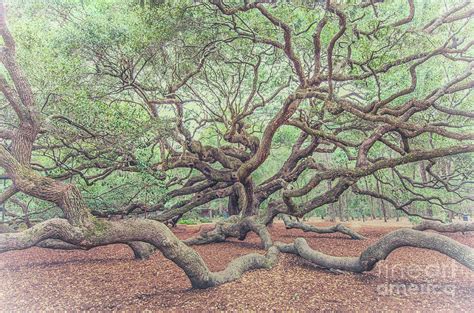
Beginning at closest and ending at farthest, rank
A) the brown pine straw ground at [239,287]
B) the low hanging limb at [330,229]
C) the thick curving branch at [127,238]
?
the thick curving branch at [127,238]
the brown pine straw ground at [239,287]
the low hanging limb at [330,229]

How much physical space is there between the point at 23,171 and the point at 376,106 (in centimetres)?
437

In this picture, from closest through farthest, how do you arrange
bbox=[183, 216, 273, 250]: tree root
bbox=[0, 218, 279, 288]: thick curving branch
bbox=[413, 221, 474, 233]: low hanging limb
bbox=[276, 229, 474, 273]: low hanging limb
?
bbox=[0, 218, 279, 288]: thick curving branch → bbox=[276, 229, 474, 273]: low hanging limb → bbox=[413, 221, 474, 233]: low hanging limb → bbox=[183, 216, 273, 250]: tree root

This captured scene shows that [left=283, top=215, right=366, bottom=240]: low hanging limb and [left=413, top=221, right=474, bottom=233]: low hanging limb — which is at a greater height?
[left=413, top=221, right=474, bottom=233]: low hanging limb

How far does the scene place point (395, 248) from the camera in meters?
3.38

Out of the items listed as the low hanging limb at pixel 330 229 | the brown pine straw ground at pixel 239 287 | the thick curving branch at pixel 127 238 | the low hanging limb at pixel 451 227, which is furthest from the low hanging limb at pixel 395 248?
the low hanging limb at pixel 330 229

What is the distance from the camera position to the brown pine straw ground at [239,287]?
276cm

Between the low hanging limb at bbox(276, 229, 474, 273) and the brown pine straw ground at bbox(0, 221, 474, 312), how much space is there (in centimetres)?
11

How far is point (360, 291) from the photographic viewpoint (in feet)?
10.1

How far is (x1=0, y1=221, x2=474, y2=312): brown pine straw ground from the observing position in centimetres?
276

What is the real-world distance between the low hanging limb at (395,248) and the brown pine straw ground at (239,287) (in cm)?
11

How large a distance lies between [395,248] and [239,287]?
1.69m

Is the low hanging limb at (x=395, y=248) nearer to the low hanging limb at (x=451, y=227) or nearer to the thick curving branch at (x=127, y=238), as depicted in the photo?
the thick curving branch at (x=127, y=238)

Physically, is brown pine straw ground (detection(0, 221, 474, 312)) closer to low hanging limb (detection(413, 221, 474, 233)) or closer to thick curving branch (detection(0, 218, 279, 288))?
thick curving branch (detection(0, 218, 279, 288))

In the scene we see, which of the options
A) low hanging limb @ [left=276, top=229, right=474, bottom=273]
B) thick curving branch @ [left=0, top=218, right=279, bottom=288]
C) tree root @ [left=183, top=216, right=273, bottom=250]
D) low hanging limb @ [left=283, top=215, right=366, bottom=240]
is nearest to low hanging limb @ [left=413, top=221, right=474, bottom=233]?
low hanging limb @ [left=283, top=215, right=366, bottom=240]
